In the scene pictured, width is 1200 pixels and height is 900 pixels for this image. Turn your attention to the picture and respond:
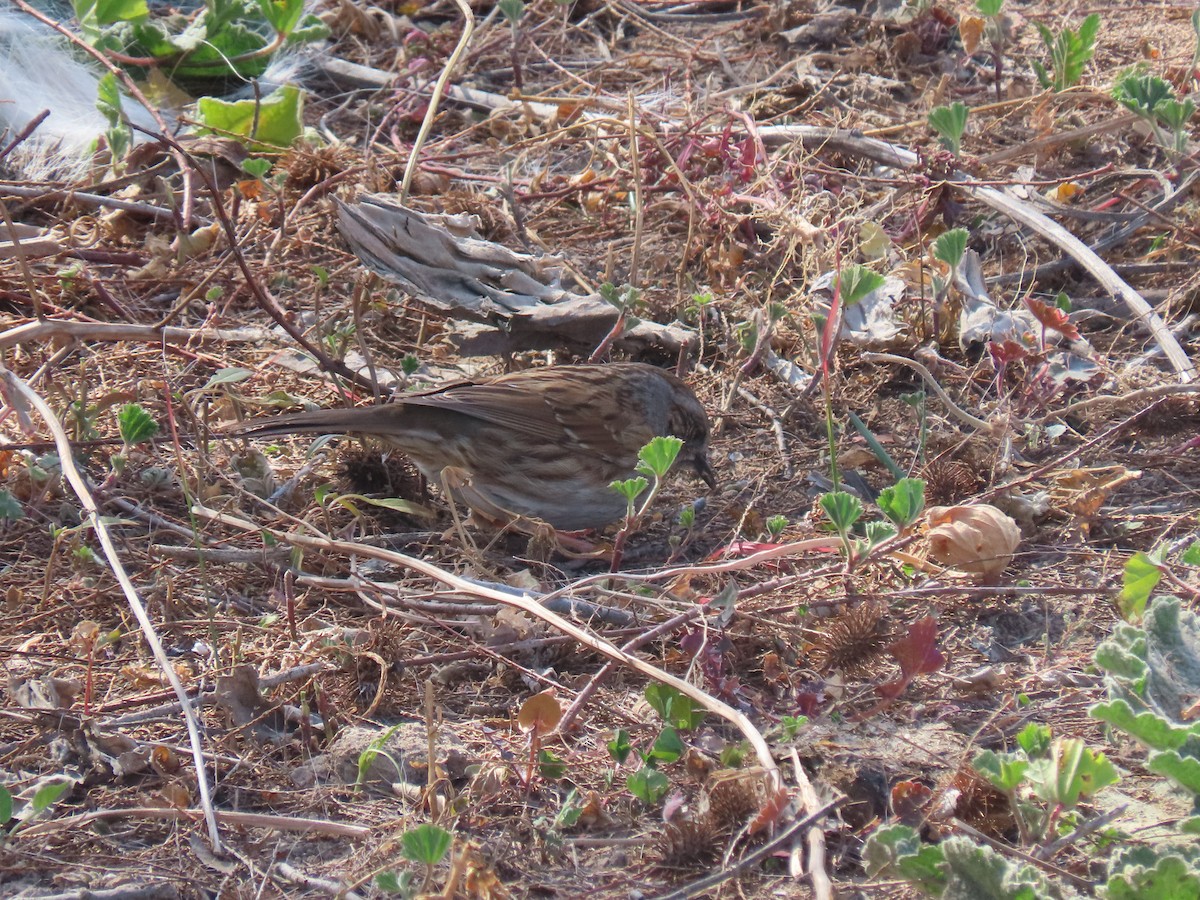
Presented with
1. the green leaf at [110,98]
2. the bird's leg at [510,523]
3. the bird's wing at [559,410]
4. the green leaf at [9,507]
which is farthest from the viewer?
the green leaf at [110,98]

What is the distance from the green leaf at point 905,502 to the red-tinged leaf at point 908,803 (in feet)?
2.03

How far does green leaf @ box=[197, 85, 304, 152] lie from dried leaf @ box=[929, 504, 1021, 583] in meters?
3.51

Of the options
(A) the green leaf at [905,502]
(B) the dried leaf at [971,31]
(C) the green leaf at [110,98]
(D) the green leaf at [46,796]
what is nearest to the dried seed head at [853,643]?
(A) the green leaf at [905,502]

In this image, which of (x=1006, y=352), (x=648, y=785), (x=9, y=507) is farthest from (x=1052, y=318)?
(x=9, y=507)

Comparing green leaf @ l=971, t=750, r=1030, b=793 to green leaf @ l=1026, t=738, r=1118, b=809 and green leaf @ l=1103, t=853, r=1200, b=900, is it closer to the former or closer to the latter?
green leaf @ l=1026, t=738, r=1118, b=809

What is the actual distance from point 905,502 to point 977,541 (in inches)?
21.5

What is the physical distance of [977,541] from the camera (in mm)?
3352

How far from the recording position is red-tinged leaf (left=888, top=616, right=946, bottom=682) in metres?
2.74

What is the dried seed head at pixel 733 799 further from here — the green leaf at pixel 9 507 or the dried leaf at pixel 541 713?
the green leaf at pixel 9 507

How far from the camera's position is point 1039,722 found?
2.87 m

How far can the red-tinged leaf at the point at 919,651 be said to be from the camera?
A: 2740 mm

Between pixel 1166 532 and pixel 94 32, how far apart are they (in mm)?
4791

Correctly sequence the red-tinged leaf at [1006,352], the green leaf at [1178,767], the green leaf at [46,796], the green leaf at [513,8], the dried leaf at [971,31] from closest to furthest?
the green leaf at [1178,767]
the green leaf at [46,796]
the red-tinged leaf at [1006,352]
the green leaf at [513,8]
the dried leaf at [971,31]

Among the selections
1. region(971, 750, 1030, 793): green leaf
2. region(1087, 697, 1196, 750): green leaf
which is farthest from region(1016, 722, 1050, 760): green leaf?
region(1087, 697, 1196, 750): green leaf
